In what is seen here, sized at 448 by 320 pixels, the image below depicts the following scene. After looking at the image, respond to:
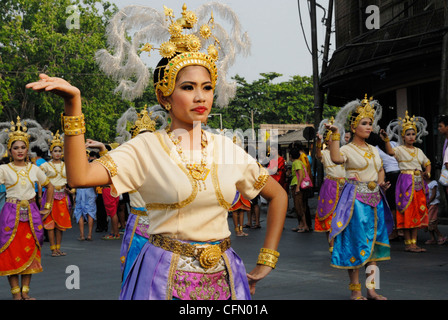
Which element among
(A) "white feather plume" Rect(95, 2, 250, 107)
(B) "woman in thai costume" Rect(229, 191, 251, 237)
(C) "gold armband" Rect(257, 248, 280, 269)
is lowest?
(B) "woman in thai costume" Rect(229, 191, 251, 237)

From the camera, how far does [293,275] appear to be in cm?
846

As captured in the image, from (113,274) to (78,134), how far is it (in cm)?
660

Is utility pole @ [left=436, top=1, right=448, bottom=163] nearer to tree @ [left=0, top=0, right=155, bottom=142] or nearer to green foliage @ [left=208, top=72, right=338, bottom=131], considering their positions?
tree @ [left=0, top=0, right=155, bottom=142]

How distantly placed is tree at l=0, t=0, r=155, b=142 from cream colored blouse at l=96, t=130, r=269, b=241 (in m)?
34.4

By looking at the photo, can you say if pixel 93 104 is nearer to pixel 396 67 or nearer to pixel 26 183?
pixel 396 67

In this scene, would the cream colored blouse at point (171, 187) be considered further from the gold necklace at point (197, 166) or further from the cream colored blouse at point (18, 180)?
the cream colored blouse at point (18, 180)

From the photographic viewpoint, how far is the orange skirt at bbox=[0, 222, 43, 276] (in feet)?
25.5

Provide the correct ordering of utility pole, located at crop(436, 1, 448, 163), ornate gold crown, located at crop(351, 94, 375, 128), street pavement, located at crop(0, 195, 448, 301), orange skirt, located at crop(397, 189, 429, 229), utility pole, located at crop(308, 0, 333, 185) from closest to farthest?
street pavement, located at crop(0, 195, 448, 301) → ornate gold crown, located at crop(351, 94, 375, 128) → orange skirt, located at crop(397, 189, 429, 229) → utility pole, located at crop(436, 1, 448, 163) → utility pole, located at crop(308, 0, 333, 185)

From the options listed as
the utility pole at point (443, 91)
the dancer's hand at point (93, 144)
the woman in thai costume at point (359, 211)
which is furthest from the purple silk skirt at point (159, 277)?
the utility pole at point (443, 91)

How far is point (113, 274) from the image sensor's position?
894 centimetres

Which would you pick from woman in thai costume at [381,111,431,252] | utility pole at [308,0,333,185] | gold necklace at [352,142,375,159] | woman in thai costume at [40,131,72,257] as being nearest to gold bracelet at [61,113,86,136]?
gold necklace at [352,142,375,159]

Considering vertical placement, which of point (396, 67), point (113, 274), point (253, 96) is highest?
point (253, 96)
